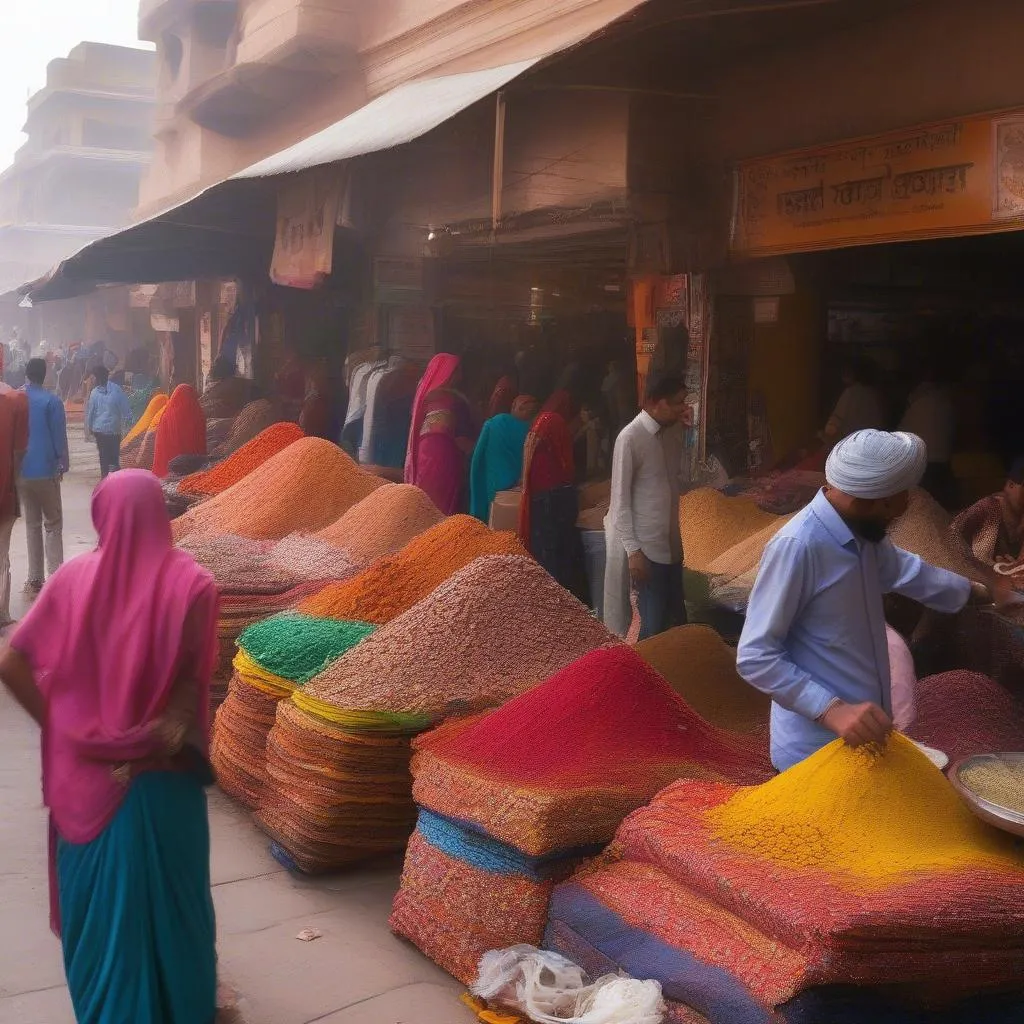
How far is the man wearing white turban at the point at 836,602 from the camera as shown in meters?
2.49

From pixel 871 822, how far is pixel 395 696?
1612mm

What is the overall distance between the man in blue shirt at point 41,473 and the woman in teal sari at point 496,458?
281 cm

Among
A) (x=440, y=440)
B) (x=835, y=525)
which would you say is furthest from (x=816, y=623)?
(x=440, y=440)

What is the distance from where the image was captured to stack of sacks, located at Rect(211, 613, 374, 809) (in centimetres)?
416

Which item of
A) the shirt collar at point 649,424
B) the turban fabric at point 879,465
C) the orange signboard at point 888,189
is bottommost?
the shirt collar at point 649,424

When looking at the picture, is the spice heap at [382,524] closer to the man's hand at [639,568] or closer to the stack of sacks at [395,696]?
the man's hand at [639,568]

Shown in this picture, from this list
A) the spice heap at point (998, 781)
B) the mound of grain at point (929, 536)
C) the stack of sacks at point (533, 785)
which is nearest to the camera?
the spice heap at point (998, 781)

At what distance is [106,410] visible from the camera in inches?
500

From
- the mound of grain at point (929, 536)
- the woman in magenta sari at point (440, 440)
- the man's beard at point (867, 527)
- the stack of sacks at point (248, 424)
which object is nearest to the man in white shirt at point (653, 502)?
the mound of grain at point (929, 536)

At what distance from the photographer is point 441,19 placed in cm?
973

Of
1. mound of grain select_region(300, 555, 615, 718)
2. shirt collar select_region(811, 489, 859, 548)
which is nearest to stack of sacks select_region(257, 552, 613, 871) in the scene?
mound of grain select_region(300, 555, 615, 718)

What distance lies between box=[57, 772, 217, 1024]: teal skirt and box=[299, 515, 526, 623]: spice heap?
1.86 meters

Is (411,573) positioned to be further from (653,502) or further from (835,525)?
(835,525)

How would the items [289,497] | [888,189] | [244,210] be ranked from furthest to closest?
[244,210]
[289,497]
[888,189]
